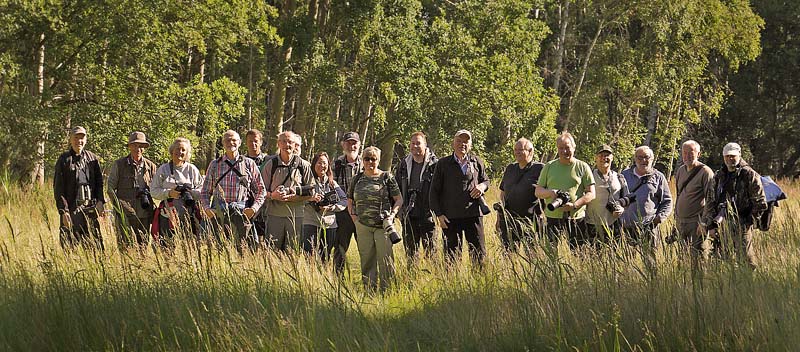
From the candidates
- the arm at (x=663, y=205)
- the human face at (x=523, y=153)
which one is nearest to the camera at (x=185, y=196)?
the human face at (x=523, y=153)

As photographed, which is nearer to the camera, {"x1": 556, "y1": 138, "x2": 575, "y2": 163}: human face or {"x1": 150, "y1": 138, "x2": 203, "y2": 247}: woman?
{"x1": 150, "y1": 138, "x2": 203, "y2": 247}: woman

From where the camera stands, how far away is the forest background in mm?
20453

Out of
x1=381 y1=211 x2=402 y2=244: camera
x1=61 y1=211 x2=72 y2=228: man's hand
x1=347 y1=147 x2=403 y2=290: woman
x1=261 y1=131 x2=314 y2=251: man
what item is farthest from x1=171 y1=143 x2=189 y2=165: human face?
x1=381 y1=211 x2=402 y2=244: camera

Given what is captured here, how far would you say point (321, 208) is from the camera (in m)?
9.98

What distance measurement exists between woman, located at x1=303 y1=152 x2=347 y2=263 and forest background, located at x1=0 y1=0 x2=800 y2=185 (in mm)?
10162

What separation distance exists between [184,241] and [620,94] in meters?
32.5

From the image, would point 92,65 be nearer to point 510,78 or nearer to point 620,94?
point 510,78

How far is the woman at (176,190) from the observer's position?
9.93 meters

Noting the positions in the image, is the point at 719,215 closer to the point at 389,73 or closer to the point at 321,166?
the point at 321,166

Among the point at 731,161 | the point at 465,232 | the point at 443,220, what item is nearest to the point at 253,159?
the point at 443,220

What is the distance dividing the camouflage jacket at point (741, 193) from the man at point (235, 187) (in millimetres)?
4275

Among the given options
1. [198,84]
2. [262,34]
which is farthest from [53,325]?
[262,34]

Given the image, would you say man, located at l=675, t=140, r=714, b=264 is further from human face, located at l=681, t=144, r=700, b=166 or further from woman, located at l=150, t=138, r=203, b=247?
woman, located at l=150, t=138, r=203, b=247

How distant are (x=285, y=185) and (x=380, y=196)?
3.02 ft
